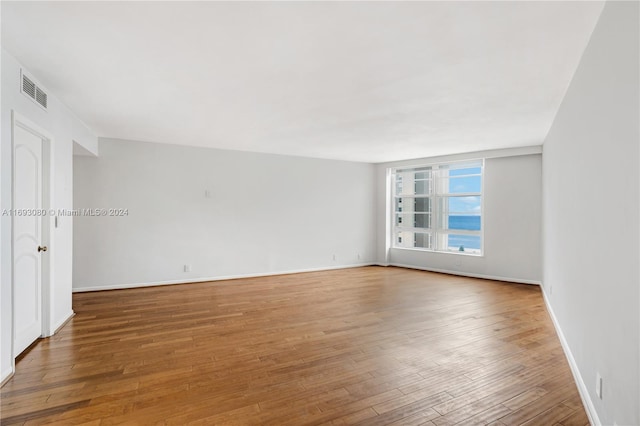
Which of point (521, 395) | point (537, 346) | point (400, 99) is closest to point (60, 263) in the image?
point (400, 99)

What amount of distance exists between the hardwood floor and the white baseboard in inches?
2.6

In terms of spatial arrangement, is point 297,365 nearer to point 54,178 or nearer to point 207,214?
point 54,178

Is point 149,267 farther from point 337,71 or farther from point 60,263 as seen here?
point 337,71

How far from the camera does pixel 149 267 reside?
5586 millimetres

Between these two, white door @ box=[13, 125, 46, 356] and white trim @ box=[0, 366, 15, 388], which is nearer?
white trim @ box=[0, 366, 15, 388]

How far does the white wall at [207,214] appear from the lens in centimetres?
528

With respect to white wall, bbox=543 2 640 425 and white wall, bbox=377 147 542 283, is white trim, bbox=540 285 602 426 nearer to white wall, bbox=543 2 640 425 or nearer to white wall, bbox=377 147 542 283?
white wall, bbox=543 2 640 425

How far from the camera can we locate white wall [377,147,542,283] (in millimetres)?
5777

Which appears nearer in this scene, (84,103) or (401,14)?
(401,14)

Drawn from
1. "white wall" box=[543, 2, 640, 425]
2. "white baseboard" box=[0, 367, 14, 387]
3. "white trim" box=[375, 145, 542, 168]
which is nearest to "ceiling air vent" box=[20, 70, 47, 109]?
"white baseboard" box=[0, 367, 14, 387]

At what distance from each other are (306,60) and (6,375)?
3362mm

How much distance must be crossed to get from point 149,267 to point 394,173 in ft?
19.2

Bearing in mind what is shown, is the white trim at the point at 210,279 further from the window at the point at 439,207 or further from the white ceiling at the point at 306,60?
the white ceiling at the point at 306,60

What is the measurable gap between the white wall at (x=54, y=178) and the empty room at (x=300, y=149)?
0.03 meters
